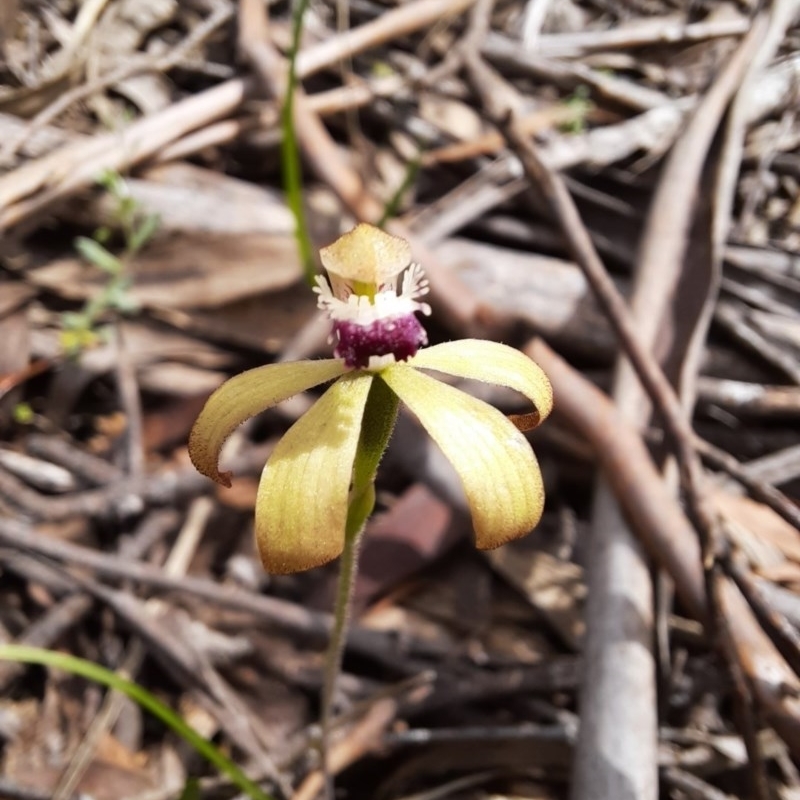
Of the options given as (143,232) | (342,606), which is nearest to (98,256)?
(143,232)

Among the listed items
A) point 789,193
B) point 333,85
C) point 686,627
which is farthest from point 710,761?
point 333,85

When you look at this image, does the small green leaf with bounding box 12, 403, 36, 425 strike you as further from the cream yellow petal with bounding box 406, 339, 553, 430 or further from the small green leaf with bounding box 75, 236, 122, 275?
the cream yellow petal with bounding box 406, 339, 553, 430

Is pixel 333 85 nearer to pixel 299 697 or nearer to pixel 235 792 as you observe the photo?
pixel 299 697

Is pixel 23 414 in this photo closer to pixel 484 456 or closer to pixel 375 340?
pixel 375 340

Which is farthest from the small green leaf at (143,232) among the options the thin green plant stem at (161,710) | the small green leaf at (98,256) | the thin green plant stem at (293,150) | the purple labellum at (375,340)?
the purple labellum at (375,340)

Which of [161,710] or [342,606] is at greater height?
[342,606]

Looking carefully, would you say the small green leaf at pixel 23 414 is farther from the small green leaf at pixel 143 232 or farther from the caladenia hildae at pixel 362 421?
the caladenia hildae at pixel 362 421

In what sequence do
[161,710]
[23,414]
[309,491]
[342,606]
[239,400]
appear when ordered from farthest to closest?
[23,414]
[161,710]
[342,606]
[239,400]
[309,491]

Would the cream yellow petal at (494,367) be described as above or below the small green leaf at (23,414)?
below
